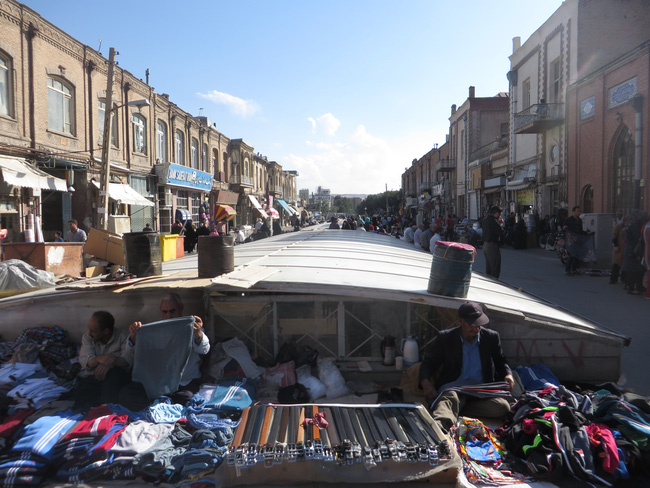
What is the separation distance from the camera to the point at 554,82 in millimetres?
22453

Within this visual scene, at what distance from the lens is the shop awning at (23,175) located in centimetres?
1175

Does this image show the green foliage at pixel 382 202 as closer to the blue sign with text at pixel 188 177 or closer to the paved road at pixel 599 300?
the blue sign with text at pixel 188 177

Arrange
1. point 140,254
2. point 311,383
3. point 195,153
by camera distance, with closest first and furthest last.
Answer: point 311,383 < point 140,254 < point 195,153

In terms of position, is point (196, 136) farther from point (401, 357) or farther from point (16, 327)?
point (401, 357)

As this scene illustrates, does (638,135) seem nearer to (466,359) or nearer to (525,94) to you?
(525,94)

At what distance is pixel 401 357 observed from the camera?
5125 mm

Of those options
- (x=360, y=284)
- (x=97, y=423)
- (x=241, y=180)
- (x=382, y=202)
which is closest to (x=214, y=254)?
(x=360, y=284)

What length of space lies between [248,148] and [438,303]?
125 feet

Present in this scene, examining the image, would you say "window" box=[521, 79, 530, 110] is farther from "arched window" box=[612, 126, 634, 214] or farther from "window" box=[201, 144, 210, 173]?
"window" box=[201, 144, 210, 173]

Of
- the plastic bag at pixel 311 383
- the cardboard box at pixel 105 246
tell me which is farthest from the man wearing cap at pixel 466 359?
the cardboard box at pixel 105 246

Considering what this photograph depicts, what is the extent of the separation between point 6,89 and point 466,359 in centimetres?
1540

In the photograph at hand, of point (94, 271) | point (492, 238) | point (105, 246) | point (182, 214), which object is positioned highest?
point (182, 214)

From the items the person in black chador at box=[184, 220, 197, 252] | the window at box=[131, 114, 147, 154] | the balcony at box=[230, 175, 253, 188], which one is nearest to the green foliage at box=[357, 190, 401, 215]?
the balcony at box=[230, 175, 253, 188]

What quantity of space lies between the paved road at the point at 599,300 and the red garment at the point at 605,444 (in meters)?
1.80
